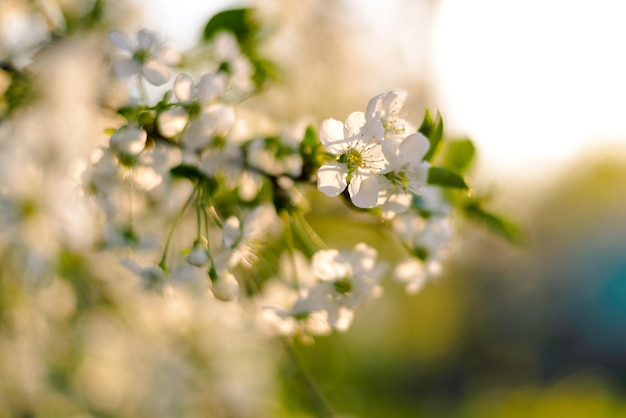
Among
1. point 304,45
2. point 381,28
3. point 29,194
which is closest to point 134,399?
point 29,194

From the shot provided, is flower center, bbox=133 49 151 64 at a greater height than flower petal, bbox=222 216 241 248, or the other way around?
flower center, bbox=133 49 151 64

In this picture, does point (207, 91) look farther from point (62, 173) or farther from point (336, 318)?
point (62, 173)

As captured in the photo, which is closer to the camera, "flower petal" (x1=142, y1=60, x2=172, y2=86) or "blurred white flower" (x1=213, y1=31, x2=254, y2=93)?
"flower petal" (x1=142, y1=60, x2=172, y2=86)

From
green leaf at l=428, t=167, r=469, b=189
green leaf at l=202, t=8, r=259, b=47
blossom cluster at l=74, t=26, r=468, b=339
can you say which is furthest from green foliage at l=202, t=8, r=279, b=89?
green leaf at l=428, t=167, r=469, b=189

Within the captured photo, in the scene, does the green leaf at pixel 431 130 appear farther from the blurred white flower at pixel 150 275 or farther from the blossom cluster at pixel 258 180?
the blurred white flower at pixel 150 275

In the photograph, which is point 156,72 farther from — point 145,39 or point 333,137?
point 333,137

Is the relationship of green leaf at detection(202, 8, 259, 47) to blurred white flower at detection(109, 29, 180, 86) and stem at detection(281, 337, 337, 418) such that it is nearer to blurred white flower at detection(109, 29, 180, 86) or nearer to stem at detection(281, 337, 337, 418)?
blurred white flower at detection(109, 29, 180, 86)
